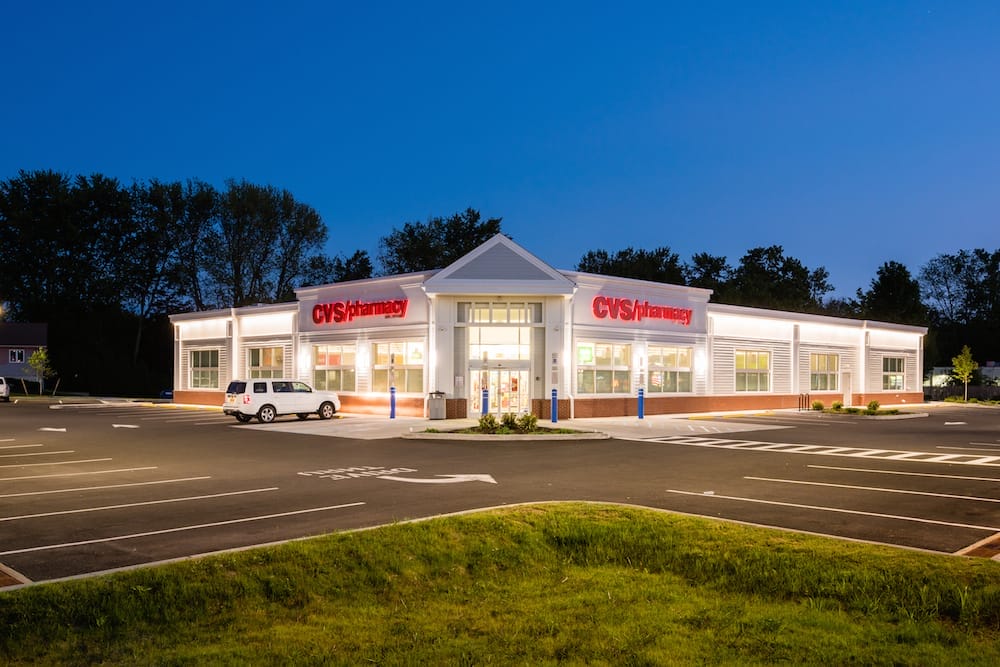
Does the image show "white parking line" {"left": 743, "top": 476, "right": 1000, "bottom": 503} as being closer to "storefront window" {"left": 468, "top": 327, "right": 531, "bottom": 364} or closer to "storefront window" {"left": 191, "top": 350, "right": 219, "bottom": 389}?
→ "storefront window" {"left": 468, "top": 327, "right": 531, "bottom": 364}

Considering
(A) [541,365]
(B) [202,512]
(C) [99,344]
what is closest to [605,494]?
(B) [202,512]

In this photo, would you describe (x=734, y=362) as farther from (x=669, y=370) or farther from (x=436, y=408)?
(x=436, y=408)

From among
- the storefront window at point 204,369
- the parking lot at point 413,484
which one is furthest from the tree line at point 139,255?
the parking lot at point 413,484

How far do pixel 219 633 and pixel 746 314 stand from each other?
1518 inches

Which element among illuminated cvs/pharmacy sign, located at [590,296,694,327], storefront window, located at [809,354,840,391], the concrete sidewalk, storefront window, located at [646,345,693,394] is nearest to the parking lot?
the concrete sidewalk

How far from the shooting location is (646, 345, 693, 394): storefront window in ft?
125

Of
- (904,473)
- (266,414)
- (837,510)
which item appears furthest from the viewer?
(266,414)

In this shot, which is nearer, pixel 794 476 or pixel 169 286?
pixel 794 476

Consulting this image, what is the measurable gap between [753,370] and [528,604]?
37631mm

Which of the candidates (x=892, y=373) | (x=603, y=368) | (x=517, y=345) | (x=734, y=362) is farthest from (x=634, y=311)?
(x=892, y=373)

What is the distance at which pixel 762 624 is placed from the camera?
6637 millimetres

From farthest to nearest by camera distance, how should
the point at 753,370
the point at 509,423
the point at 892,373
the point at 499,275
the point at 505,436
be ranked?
the point at 892,373 < the point at 753,370 < the point at 499,275 < the point at 509,423 < the point at 505,436

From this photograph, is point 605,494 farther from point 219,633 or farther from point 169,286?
point 169,286

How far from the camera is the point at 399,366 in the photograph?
35312mm
